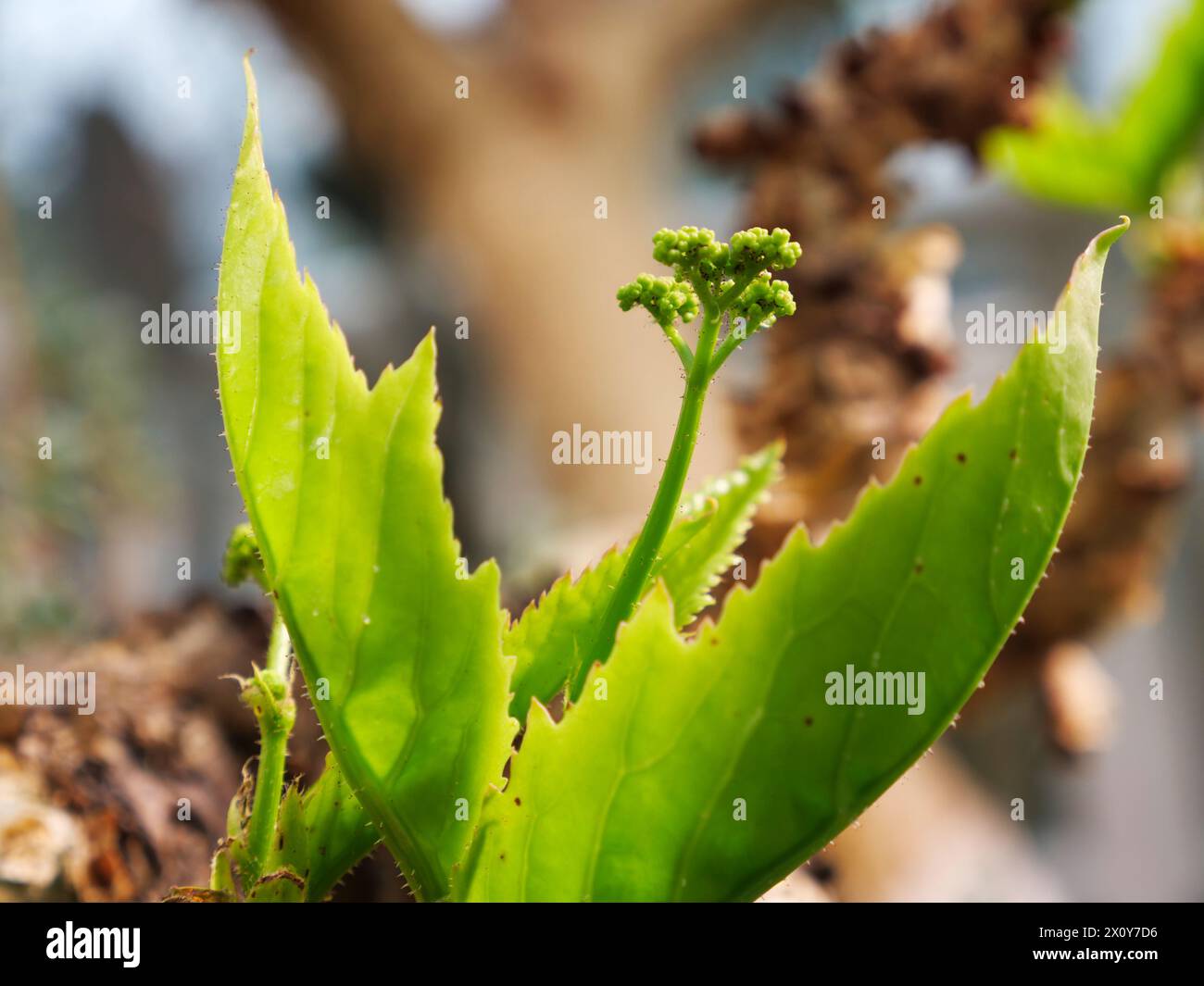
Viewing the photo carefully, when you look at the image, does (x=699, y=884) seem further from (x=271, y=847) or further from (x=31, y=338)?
(x=31, y=338)

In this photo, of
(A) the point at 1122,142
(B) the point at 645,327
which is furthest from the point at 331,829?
(A) the point at 1122,142

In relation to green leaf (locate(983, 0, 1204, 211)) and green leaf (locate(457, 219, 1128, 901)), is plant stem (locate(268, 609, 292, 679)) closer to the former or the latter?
green leaf (locate(457, 219, 1128, 901))

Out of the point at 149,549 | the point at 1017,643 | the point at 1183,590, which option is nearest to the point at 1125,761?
the point at 1183,590

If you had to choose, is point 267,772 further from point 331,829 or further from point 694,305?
point 694,305

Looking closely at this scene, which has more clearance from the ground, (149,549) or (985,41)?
(985,41)

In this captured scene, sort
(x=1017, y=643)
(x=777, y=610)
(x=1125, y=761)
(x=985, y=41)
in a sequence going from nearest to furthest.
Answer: (x=777, y=610)
(x=985, y=41)
(x=1017, y=643)
(x=1125, y=761)

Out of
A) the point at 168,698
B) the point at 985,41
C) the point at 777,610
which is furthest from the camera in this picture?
the point at 985,41

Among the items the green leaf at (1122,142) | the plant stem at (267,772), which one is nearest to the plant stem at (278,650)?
the plant stem at (267,772)
